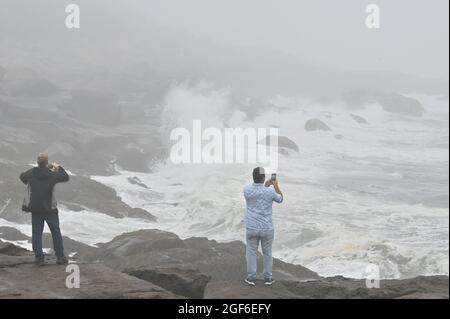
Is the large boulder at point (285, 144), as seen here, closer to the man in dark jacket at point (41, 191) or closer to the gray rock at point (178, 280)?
the gray rock at point (178, 280)

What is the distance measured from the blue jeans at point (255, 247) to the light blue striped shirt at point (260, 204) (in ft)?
0.26

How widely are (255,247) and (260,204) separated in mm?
611

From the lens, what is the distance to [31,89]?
4578cm

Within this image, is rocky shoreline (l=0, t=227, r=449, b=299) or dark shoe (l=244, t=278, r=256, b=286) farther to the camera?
dark shoe (l=244, t=278, r=256, b=286)

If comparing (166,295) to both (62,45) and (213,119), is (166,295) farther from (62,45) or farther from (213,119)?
(62,45)

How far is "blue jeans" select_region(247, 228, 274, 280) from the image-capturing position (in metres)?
8.62

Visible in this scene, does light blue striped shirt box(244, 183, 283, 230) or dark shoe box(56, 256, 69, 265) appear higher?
light blue striped shirt box(244, 183, 283, 230)

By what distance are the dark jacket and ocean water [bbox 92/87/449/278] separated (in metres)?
10.7

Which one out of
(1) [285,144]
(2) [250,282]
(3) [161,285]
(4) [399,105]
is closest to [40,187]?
(3) [161,285]

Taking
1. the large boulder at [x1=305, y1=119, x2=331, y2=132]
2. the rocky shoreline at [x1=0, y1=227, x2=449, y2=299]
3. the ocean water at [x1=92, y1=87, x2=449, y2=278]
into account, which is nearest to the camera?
the rocky shoreline at [x1=0, y1=227, x2=449, y2=299]

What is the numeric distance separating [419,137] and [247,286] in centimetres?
4971

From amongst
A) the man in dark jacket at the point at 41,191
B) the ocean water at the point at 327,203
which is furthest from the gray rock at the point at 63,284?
the ocean water at the point at 327,203

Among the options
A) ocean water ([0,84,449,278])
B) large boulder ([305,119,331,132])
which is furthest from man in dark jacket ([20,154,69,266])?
large boulder ([305,119,331,132])

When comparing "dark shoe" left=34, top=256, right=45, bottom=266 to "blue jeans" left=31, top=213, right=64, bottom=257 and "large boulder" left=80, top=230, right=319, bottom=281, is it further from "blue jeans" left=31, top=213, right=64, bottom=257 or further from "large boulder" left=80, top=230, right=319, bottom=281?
"large boulder" left=80, top=230, right=319, bottom=281
